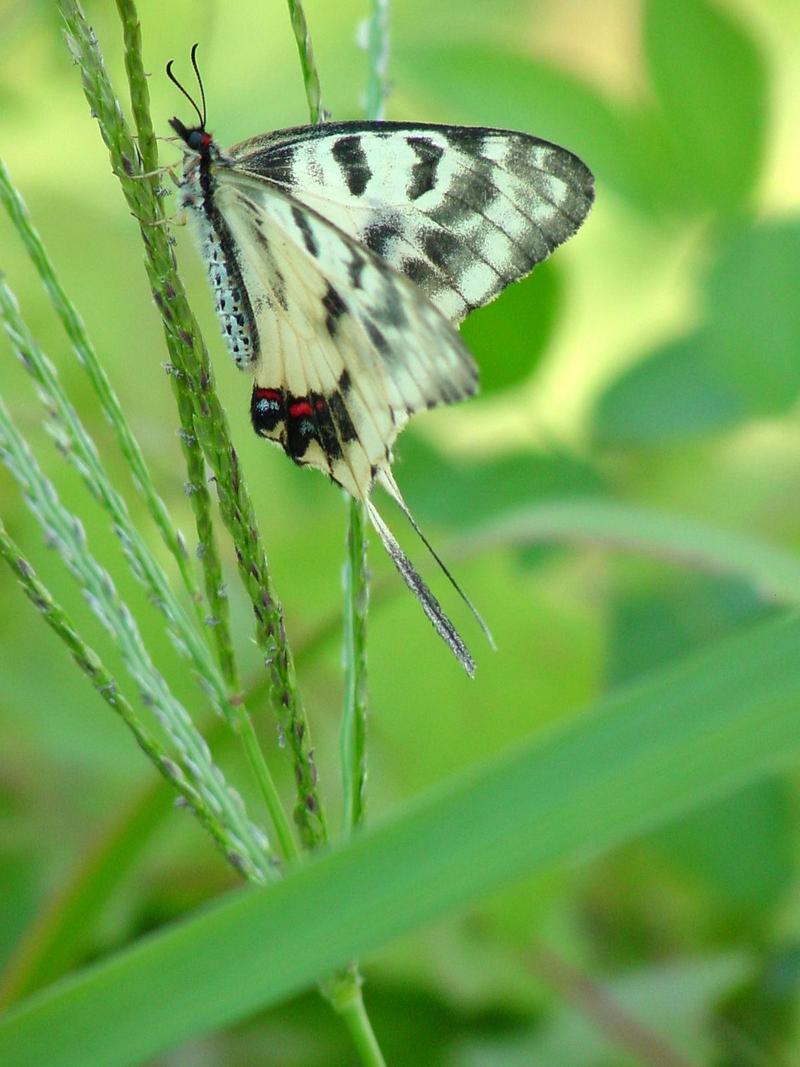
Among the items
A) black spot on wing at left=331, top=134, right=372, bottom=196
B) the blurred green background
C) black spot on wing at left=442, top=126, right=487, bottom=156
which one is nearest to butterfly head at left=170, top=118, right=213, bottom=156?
black spot on wing at left=331, top=134, right=372, bottom=196

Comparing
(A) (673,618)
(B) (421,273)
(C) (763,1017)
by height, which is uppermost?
(B) (421,273)

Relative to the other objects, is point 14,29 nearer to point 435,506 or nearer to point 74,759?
point 435,506

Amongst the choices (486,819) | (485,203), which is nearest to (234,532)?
(486,819)

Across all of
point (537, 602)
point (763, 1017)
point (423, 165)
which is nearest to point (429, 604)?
point (423, 165)

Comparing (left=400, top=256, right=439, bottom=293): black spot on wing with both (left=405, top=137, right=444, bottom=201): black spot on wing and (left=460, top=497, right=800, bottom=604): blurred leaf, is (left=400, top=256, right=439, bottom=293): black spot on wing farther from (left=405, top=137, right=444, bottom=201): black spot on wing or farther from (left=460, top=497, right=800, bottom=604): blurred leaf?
(left=460, top=497, right=800, bottom=604): blurred leaf

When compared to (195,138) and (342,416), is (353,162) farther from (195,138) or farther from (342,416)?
(342,416)

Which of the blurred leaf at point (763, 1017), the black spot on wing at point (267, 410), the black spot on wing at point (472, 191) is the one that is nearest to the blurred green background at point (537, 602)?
the blurred leaf at point (763, 1017)
